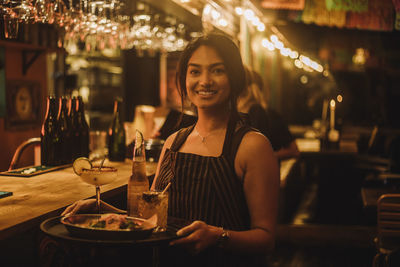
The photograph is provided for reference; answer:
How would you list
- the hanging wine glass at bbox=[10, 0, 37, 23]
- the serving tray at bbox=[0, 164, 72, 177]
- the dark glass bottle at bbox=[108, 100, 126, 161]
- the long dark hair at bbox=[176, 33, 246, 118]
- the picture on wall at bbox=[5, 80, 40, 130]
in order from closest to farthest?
1. the long dark hair at bbox=[176, 33, 246, 118]
2. the hanging wine glass at bbox=[10, 0, 37, 23]
3. the serving tray at bbox=[0, 164, 72, 177]
4. the dark glass bottle at bbox=[108, 100, 126, 161]
5. the picture on wall at bbox=[5, 80, 40, 130]

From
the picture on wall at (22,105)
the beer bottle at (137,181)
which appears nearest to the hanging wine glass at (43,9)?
the beer bottle at (137,181)

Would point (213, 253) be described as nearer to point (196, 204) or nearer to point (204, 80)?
point (196, 204)

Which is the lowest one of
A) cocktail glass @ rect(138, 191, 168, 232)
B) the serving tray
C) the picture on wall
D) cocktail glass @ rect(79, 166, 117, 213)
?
the serving tray

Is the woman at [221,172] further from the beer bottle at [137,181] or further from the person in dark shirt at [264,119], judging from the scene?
the person in dark shirt at [264,119]

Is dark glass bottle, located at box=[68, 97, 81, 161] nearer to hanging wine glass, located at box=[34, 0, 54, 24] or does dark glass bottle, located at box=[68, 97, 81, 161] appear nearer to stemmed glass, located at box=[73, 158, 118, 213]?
hanging wine glass, located at box=[34, 0, 54, 24]

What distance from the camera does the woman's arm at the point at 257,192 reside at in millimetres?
1773

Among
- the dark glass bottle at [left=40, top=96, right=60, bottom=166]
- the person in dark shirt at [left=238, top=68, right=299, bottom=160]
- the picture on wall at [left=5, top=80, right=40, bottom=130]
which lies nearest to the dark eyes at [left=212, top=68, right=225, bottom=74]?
the dark glass bottle at [left=40, top=96, right=60, bottom=166]

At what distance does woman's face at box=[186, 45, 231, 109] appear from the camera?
1.96 m

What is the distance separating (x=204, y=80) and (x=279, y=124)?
296 cm

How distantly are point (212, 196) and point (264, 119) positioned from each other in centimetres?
245

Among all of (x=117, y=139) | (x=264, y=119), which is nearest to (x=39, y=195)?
(x=117, y=139)

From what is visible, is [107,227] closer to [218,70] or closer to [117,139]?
[218,70]

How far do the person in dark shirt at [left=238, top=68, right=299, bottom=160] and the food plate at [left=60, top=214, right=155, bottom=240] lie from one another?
263 centimetres

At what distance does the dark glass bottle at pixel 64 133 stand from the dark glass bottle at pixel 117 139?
377 mm
